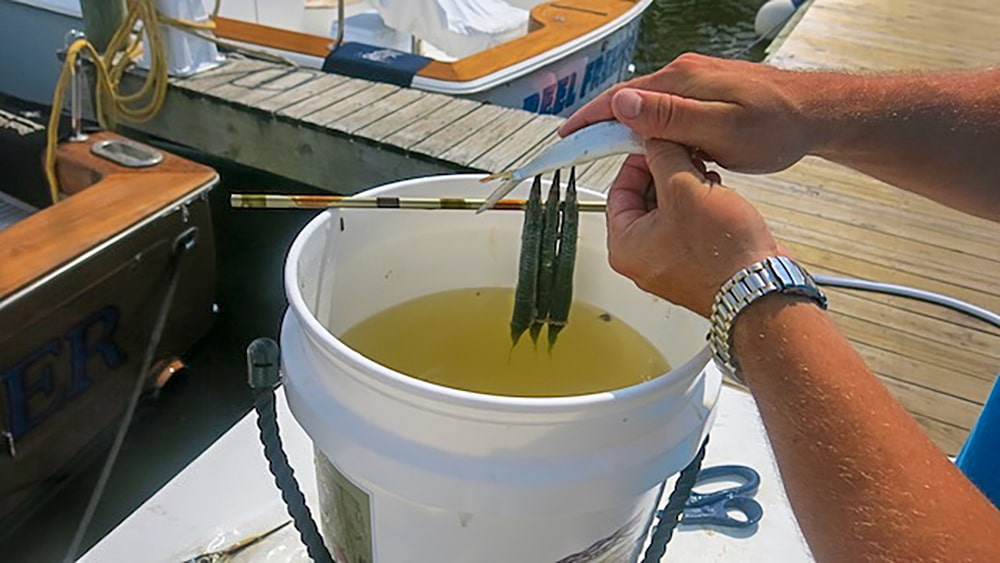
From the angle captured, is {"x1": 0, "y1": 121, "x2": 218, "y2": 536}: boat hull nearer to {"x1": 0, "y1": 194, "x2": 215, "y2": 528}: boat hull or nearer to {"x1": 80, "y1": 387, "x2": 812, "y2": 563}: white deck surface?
{"x1": 0, "y1": 194, "x2": 215, "y2": 528}: boat hull

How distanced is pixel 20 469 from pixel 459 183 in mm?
1500

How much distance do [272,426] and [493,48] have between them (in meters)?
2.83

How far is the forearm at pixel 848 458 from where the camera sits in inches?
22.2

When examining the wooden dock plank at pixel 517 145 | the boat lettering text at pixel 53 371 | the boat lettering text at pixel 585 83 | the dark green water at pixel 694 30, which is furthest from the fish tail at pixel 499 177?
the dark green water at pixel 694 30

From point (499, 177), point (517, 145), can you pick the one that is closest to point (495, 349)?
point (499, 177)

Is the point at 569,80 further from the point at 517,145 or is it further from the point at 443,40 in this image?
the point at 517,145

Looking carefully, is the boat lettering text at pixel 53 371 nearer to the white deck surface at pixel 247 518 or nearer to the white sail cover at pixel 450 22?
the white deck surface at pixel 247 518

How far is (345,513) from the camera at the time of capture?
82 centimetres

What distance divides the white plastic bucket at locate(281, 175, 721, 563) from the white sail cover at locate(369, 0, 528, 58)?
10.9ft

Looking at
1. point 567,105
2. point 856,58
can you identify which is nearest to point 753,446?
point 567,105

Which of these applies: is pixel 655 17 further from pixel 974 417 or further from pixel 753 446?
pixel 753 446

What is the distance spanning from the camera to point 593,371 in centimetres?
101

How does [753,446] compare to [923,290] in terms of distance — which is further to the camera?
[923,290]

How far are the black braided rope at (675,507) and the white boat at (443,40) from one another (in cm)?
242
